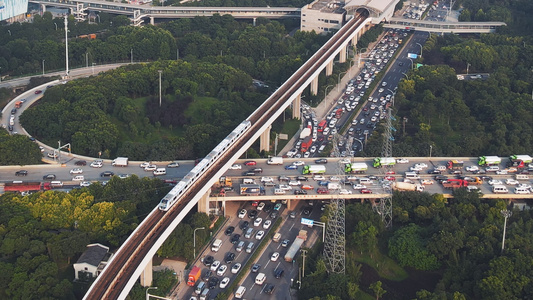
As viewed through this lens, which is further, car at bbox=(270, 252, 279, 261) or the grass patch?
car at bbox=(270, 252, 279, 261)

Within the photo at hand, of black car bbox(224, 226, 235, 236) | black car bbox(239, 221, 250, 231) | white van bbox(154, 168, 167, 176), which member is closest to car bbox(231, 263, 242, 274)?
black car bbox(224, 226, 235, 236)

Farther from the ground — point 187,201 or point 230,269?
point 187,201

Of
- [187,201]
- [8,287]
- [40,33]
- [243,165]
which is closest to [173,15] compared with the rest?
[40,33]

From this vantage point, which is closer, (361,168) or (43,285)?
(43,285)

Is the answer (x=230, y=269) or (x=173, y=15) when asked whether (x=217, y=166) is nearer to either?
(x=230, y=269)

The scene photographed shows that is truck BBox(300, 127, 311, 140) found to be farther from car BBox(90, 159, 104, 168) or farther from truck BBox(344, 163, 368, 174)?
car BBox(90, 159, 104, 168)

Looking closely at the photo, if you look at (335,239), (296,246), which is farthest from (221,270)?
(335,239)

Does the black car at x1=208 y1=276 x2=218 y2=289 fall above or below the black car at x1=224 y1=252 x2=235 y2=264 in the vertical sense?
below
